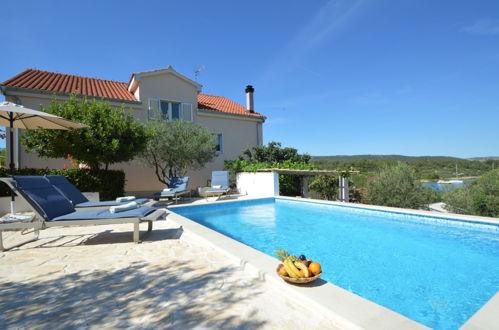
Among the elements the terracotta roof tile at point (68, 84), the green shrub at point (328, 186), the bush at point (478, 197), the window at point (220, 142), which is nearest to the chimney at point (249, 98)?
the window at point (220, 142)

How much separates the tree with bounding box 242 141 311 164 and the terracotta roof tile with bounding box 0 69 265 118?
2.79 meters

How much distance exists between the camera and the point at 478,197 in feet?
47.6

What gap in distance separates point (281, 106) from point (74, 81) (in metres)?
13.9

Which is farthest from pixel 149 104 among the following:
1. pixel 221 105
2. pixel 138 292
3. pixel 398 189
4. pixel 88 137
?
pixel 398 189

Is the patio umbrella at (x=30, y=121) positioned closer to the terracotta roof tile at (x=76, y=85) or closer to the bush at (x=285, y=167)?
the terracotta roof tile at (x=76, y=85)

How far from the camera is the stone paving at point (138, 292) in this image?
199cm

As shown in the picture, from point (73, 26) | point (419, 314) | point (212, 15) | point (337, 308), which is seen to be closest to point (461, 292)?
point (419, 314)

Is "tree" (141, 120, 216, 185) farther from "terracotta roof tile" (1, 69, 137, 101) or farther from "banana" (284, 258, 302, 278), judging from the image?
"banana" (284, 258, 302, 278)

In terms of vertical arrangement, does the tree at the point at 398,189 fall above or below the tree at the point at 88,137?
below

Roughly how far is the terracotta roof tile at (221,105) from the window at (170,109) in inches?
61.6

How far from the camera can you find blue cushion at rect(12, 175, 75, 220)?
13.6 feet

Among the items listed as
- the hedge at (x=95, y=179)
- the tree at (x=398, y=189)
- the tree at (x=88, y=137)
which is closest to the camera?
the tree at (x=88, y=137)

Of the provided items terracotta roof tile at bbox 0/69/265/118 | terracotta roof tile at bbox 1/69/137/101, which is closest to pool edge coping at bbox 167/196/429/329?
terracotta roof tile at bbox 1/69/137/101

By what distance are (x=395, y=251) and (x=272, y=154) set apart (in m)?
12.2
